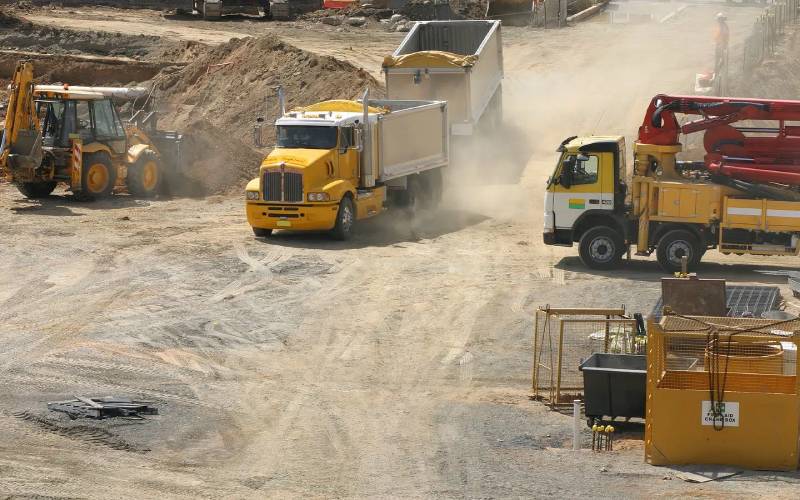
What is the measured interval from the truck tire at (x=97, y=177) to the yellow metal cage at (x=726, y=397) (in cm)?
1998

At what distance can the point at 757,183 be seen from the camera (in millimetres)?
24391

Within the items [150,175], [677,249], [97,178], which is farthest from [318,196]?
[150,175]

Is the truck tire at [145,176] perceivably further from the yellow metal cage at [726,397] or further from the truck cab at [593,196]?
the yellow metal cage at [726,397]

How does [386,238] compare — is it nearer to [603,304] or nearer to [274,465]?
[603,304]

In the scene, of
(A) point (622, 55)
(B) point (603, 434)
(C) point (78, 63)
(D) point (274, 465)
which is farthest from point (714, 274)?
(C) point (78, 63)

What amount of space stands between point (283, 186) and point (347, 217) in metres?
1.57

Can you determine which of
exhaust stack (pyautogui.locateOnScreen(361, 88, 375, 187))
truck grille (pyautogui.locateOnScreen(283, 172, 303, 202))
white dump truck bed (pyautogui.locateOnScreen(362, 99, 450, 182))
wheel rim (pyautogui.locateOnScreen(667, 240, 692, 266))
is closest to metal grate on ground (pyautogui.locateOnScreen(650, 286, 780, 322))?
wheel rim (pyautogui.locateOnScreen(667, 240, 692, 266))

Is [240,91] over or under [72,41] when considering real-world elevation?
under

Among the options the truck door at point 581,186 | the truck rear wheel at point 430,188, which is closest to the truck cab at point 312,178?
the truck rear wheel at point 430,188

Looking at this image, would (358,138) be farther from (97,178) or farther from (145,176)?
(97,178)

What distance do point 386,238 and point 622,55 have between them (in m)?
21.7

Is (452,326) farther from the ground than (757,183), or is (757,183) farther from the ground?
(757,183)

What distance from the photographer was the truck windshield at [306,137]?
92.0 ft

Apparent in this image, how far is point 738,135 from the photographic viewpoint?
24.8 metres
